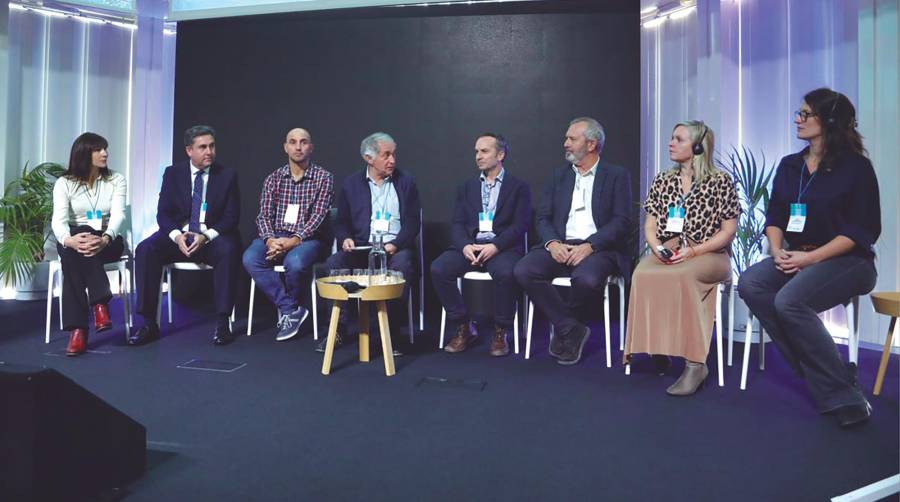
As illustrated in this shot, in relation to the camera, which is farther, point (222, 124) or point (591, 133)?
point (222, 124)

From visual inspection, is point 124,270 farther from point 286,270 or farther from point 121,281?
point 286,270

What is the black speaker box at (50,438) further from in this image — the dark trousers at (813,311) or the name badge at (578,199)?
the name badge at (578,199)

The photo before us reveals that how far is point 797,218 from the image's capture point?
279 cm

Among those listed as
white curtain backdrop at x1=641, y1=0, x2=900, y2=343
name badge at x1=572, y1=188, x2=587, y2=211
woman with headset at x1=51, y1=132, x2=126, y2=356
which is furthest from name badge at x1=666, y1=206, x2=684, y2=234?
woman with headset at x1=51, y1=132, x2=126, y2=356

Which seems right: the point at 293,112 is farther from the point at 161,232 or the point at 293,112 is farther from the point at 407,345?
the point at 407,345

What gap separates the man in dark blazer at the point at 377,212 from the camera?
3.78 metres

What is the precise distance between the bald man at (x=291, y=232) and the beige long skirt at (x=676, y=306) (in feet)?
6.23

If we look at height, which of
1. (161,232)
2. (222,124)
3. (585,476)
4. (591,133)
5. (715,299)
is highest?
(222,124)

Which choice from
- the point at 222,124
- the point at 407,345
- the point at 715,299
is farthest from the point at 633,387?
the point at 222,124

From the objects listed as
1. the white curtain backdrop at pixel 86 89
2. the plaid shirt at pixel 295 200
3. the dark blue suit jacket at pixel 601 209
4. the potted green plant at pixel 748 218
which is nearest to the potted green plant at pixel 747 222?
the potted green plant at pixel 748 218

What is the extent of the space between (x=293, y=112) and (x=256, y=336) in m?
1.87

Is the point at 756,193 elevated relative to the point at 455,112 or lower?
lower

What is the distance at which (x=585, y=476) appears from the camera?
6.18 feet

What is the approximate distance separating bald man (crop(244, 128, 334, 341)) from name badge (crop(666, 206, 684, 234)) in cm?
200
